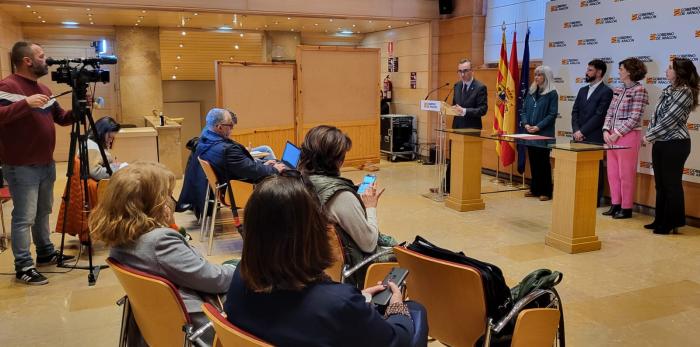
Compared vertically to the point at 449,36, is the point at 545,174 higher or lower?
lower

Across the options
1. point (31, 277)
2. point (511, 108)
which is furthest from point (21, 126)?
point (511, 108)

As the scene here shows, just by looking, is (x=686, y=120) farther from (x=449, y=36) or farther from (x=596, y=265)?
(x=449, y=36)

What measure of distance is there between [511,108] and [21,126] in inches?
224

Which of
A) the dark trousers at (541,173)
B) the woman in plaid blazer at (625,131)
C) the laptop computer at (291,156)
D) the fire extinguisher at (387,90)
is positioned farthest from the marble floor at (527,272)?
the fire extinguisher at (387,90)

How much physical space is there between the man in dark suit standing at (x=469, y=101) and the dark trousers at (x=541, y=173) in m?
0.76

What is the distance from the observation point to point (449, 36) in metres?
9.21

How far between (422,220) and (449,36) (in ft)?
15.6

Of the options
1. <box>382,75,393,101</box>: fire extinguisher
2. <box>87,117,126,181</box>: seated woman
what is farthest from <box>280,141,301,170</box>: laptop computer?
<box>382,75,393,101</box>: fire extinguisher

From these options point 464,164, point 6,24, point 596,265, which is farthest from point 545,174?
point 6,24

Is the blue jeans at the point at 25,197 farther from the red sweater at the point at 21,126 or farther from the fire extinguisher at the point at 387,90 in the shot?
the fire extinguisher at the point at 387,90

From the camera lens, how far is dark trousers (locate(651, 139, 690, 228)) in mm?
4859

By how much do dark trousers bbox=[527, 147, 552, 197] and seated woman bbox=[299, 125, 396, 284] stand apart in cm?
428

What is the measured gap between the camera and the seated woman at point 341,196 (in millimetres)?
2457

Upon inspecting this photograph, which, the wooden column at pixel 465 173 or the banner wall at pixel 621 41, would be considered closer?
the banner wall at pixel 621 41
